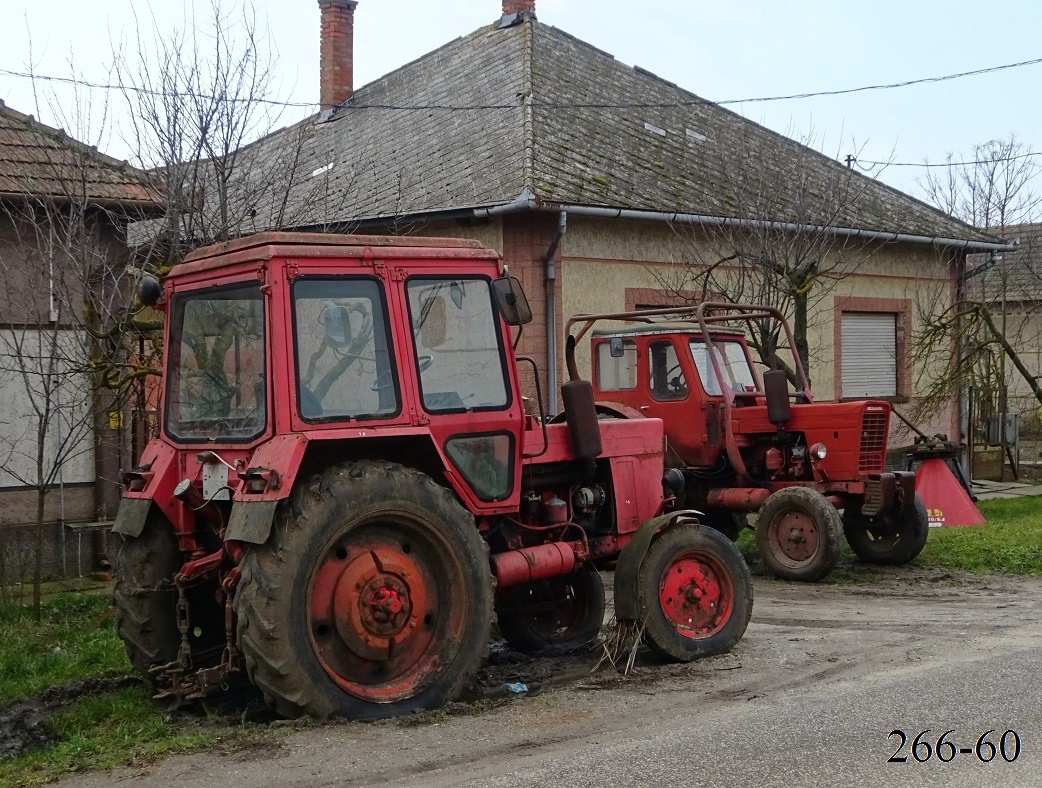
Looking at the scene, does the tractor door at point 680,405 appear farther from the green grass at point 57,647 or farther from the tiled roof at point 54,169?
the green grass at point 57,647

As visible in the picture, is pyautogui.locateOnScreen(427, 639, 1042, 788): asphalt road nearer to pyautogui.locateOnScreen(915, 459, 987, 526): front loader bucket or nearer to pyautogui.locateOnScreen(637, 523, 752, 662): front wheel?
pyautogui.locateOnScreen(637, 523, 752, 662): front wheel

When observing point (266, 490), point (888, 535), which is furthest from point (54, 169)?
point (888, 535)

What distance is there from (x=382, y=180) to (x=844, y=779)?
13.4 m

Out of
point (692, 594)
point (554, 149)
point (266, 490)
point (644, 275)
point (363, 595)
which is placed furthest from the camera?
point (644, 275)

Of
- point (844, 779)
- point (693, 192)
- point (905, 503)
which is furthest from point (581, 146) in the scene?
point (844, 779)

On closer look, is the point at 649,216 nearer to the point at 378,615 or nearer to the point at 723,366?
the point at 723,366

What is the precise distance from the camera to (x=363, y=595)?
5.90m

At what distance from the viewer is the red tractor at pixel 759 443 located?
10.8 metres

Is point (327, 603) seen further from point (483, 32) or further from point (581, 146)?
point (483, 32)

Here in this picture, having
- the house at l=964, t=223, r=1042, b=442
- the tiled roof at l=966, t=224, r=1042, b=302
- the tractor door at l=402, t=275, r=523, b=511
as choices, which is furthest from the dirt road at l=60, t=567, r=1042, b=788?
the tiled roof at l=966, t=224, r=1042, b=302

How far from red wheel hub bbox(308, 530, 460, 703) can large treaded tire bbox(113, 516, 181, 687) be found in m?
1.10

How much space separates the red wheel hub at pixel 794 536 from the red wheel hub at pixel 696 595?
3480 mm

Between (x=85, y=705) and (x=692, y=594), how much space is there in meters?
3.42

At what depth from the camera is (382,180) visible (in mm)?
17047
